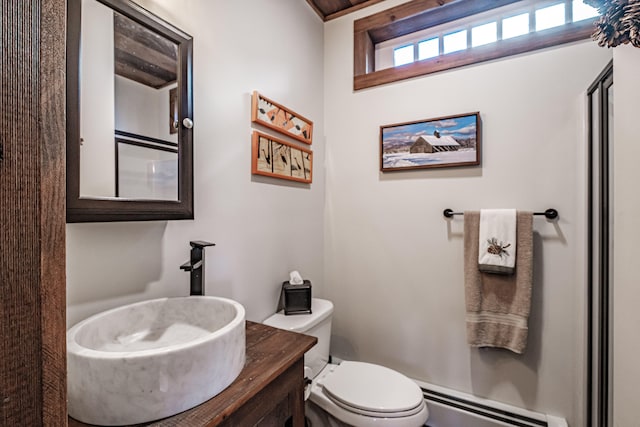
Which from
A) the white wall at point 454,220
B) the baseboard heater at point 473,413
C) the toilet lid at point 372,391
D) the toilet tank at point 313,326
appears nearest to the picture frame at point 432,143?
the white wall at point 454,220

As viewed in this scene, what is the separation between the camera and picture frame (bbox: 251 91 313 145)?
4.72 ft

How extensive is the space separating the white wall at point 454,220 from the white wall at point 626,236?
0.48 m

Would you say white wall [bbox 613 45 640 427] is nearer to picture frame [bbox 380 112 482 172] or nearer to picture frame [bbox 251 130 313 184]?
picture frame [bbox 380 112 482 172]

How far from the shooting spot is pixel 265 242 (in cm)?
153

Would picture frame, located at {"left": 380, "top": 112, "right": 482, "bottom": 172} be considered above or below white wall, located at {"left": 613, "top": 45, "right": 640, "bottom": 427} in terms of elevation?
above

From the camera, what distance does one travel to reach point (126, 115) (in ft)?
3.01

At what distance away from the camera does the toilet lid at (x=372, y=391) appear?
4.03 ft

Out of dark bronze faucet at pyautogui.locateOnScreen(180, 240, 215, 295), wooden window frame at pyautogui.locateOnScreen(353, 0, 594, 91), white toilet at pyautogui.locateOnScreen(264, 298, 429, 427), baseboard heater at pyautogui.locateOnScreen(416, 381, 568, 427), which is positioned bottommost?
baseboard heater at pyautogui.locateOnScreen(416, 381, 568, 427)

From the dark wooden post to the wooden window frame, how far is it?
1.76 metres

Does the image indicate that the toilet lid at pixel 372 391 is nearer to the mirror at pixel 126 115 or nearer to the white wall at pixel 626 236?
the white wall at pixel 626 236

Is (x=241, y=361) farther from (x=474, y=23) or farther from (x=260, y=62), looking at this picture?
(x=474, y=23)

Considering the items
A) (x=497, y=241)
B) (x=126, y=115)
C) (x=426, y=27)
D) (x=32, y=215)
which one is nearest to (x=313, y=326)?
(x=497, y=241)

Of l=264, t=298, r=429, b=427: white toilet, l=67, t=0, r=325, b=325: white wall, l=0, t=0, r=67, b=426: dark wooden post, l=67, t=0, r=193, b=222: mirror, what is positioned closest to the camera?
l=0, t=0, r=67, b=426: dark wooden post

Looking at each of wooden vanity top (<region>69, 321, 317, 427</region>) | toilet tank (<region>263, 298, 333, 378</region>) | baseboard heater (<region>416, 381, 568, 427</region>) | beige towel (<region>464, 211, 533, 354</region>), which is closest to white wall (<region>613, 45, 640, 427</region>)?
beige towel (<region>464, 211, 533, 354</region>)
